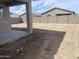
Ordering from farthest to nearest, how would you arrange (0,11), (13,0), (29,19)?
(0,11) < (29,19) < (13,0)

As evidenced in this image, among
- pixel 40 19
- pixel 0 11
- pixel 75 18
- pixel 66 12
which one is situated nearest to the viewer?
pixel 0 11

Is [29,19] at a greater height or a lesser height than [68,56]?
greater

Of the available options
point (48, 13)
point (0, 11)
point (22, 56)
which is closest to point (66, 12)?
point (48, 13)

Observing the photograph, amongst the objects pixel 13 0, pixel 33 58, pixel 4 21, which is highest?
pixel 13 0

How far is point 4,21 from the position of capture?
21.3 m

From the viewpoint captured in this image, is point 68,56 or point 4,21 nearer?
point 68,56

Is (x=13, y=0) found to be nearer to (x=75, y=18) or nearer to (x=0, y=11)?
(x=0, y=11)

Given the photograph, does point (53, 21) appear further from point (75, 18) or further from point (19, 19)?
point (19, 19)

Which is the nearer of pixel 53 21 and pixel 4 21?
pixel 4 21

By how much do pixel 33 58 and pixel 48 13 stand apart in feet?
147

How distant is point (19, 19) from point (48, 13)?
10802 mm

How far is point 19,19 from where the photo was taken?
45.4 m

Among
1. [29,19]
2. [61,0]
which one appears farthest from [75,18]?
[61,0]

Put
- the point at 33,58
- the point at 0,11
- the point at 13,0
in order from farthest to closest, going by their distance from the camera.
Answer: the point at 0,11
the point at 13,0
the point at 33,58
